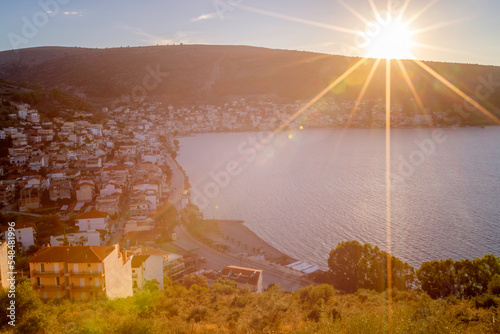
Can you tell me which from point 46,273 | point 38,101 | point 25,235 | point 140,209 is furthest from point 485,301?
point 38,101

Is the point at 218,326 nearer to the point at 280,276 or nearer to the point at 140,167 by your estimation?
the point at 280,276

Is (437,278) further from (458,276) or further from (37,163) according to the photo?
(37,163)

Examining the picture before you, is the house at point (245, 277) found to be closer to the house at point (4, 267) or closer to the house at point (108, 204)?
the house at point (4, 267)

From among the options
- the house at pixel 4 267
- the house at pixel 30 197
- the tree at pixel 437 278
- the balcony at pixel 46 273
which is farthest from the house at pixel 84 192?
the tree at pixel 437 278

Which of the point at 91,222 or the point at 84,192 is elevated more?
the point at 84,192

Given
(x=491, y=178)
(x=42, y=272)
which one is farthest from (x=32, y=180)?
(x=491, y=178)
